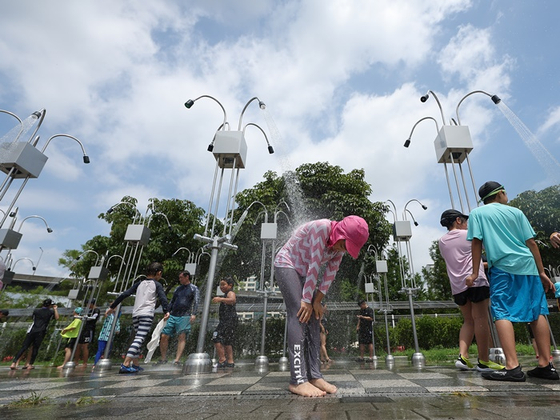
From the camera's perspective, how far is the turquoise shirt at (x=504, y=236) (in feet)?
11.4

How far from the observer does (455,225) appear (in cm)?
484

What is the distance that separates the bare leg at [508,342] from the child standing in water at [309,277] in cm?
168

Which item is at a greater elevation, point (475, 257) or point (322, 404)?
point (475, 257)

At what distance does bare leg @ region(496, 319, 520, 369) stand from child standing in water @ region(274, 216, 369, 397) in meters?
1.68

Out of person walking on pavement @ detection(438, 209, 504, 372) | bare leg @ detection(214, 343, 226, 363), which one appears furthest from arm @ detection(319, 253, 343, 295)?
bare leg @ detection(214, 343, 226, 363)

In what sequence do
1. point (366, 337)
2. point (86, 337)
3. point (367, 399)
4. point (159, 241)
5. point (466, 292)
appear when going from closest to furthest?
1. point (367, 399)
2. point (466, 292)
3. point (86, 337)
4. point (366, 337)
5. point (159, 241)

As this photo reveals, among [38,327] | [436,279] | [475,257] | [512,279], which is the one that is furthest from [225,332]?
[436,279]

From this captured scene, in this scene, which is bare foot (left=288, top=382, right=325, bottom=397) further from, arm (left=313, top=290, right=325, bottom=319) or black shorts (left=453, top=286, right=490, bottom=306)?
black shorts (left=453, top=286, right=490, bottom=306)

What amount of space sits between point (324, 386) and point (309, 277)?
916 millimetres

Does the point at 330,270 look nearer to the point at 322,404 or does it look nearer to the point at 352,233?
the point at 352,233

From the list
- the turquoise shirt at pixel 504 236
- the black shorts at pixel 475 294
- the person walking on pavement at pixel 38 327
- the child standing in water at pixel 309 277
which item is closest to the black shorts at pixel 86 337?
the person walking on pavement at pixel 38 327

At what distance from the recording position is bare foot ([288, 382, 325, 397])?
2.63 m

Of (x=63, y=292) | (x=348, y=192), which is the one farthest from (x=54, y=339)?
(x=63, y=292)

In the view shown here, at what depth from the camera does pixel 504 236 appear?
362 cm
